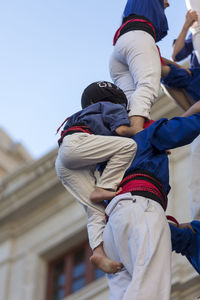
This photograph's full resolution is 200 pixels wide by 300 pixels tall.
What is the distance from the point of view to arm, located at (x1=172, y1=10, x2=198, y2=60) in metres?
8.41

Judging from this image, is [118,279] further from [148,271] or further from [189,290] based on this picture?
[189,290]

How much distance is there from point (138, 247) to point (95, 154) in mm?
917

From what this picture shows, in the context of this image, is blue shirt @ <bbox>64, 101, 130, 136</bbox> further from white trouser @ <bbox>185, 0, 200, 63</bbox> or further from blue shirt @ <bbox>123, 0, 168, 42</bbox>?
white trouser @ <bbox>185, 0, 200, 63</bbox>

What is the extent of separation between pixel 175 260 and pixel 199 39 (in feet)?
15.4

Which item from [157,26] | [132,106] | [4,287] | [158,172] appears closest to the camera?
[158,172]

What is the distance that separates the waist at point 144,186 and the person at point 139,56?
510mm

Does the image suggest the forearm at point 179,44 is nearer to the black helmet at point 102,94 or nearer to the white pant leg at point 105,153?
the black helmet at point 102,94

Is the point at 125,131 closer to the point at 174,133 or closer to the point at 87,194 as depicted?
the point at 174,133

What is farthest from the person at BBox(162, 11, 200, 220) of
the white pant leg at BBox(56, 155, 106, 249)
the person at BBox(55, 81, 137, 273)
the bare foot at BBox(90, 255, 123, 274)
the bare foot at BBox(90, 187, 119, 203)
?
the bare foot at BBox(90, 255, 123, 274)

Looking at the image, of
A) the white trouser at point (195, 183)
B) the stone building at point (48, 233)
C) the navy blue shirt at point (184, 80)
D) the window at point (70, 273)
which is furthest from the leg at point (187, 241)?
the window at point (70, 273)

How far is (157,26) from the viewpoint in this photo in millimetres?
7914

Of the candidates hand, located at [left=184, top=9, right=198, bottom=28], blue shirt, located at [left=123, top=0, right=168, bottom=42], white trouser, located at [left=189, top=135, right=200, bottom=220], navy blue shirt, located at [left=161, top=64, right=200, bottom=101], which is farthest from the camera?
hand, located at [left=184, top=9, right=198, bottom=28]

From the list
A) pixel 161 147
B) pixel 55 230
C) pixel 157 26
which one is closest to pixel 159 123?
pixel 161 147

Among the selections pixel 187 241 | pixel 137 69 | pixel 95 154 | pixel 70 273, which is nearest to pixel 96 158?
pixel 95 154
